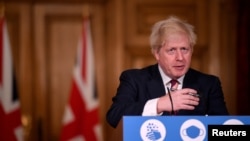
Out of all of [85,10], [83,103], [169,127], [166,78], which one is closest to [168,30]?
[166,78]

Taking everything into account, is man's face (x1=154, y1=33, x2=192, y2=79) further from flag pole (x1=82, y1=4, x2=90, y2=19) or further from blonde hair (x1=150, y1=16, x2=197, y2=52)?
flag pole (x1=82, y1=4, x2=90, y2=19)

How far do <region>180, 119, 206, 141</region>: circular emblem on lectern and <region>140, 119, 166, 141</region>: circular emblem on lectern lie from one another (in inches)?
2.7

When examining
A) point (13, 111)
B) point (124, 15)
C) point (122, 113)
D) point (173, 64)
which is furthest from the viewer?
point (124, 15)

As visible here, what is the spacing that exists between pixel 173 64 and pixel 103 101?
7.67ft

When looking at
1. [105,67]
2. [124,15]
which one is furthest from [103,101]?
[124,15]

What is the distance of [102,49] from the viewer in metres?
4.27

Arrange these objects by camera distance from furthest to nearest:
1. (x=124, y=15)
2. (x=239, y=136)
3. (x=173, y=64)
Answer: (x=124, y=15)
(x=173, y=64)
(x=239, y=136)

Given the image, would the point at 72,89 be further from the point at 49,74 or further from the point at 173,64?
the point at 173,64

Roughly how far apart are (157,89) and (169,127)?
1.65ft

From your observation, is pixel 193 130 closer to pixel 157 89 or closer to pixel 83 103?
pixel 157 89

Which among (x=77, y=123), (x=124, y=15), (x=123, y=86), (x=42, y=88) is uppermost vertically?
(x=124, y=15)

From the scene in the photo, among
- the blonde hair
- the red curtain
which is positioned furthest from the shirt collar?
the red curtain

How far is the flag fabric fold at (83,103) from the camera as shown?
387cm

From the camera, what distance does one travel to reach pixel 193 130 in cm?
151
